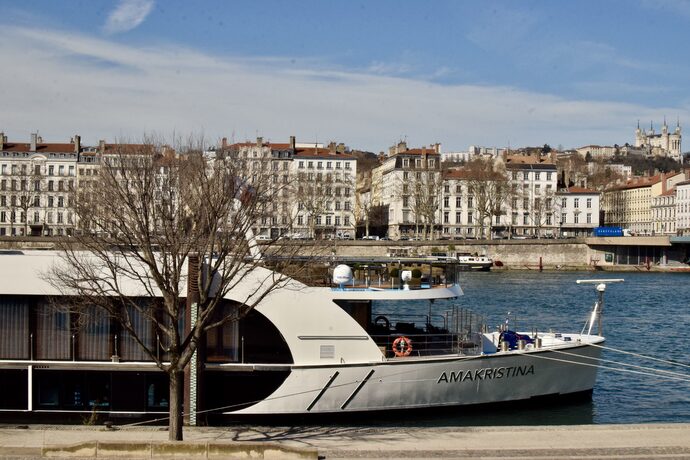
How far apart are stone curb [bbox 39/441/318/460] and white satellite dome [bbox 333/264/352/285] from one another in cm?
602

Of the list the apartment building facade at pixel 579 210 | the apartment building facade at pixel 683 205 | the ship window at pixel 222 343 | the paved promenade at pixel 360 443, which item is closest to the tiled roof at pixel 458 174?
the apartment building facade at pixel 579 210

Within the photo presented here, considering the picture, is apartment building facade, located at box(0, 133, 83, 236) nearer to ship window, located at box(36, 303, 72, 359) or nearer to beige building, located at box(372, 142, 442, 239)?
beige building, located at box(372, 142, 442, 239)

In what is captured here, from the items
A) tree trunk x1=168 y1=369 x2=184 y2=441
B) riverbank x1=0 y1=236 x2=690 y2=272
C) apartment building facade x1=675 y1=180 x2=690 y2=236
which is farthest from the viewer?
apartment building facade x1=675 y1=180 x2=690 y2=236

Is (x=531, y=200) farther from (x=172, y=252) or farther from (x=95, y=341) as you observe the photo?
(x=172, y=252)

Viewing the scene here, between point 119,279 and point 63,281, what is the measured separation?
125 cm

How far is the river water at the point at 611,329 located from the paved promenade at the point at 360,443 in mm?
3604

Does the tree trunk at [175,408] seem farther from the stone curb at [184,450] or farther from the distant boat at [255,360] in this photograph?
the distant boat at [255,360]

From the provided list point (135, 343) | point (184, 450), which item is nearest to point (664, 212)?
point (135, 343)

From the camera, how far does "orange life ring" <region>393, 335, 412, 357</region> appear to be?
20344 mm

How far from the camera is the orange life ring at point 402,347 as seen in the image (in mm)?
20344

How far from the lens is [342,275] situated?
2022 cm

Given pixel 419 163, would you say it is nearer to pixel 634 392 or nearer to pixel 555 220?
pixel 555 220

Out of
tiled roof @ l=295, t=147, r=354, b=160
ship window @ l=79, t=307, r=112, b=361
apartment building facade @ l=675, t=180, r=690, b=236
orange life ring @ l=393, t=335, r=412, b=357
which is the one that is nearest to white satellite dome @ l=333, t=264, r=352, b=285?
orange life ring @ l=393, t=335, r=412, b=357

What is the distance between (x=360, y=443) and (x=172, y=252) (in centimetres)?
461
